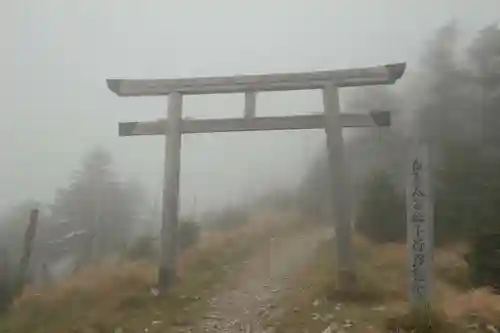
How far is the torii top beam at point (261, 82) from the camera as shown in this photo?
12.8 ft

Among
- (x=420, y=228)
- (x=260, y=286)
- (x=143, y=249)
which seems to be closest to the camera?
(x=420, y=228)

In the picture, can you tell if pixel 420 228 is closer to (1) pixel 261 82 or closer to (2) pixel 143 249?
(1) pixel 261 82

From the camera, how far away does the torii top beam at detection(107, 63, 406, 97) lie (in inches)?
154

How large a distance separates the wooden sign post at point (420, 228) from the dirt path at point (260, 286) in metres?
0.85

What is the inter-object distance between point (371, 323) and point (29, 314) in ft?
6.84

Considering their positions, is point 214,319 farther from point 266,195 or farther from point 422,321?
point 422,321

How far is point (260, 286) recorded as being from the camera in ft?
12.8

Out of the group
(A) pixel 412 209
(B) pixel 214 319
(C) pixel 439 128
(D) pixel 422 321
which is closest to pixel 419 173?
(A) pixel 412 209

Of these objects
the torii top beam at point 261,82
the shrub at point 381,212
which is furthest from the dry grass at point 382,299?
the torii top beam at point 261,82

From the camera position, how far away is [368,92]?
4.37m

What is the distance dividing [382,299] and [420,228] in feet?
1.90

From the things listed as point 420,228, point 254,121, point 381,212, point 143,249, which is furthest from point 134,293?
point 420,228

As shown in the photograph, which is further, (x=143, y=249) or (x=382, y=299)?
(x=143, y=249)

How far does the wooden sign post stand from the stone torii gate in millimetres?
582
